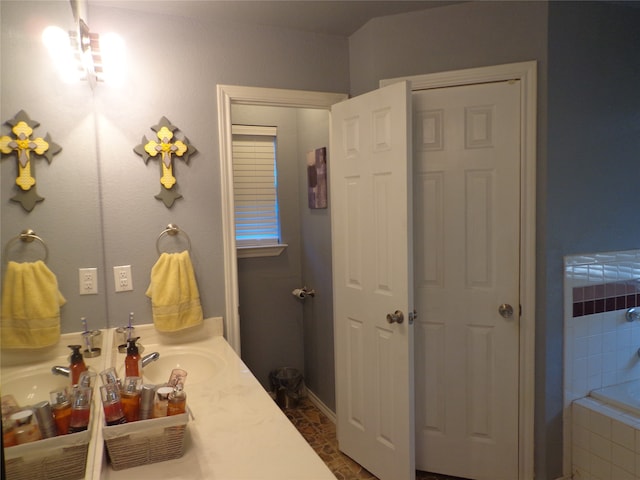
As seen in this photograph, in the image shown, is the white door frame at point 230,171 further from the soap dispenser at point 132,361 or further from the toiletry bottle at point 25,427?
the toiletry bottle at point 25,427

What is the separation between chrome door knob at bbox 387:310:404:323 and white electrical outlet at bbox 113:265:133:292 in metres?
1.26

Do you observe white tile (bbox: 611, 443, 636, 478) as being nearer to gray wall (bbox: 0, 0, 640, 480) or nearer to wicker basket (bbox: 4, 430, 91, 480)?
gray wall (bbox: 0, 0, 640, 480)

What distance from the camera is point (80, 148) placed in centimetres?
128

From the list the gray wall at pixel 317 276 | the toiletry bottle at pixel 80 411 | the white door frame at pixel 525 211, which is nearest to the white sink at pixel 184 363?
the toiletry bottle at pixel 80 411

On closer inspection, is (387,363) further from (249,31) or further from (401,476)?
(249,31)

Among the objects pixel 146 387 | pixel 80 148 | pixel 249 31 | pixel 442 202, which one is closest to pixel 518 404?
pixel 442 202

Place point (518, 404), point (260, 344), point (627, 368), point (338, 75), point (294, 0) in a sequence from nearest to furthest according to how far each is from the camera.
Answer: point (294, 0), point (518, 404), point (627, 368), point (338, 75), point (260, 344)

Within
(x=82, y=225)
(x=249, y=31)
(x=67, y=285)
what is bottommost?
(x=67, y=285)

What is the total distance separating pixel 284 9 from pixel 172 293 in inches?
58.9

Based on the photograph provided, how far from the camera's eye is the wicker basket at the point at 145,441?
113 cm

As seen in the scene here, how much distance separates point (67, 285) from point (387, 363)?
5.19ft

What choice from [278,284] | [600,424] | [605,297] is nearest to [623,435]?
[600,424]

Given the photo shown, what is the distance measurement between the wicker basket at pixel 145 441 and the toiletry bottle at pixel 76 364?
0.54 ft

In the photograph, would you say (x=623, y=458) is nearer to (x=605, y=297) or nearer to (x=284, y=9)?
(x=605, y=297)
